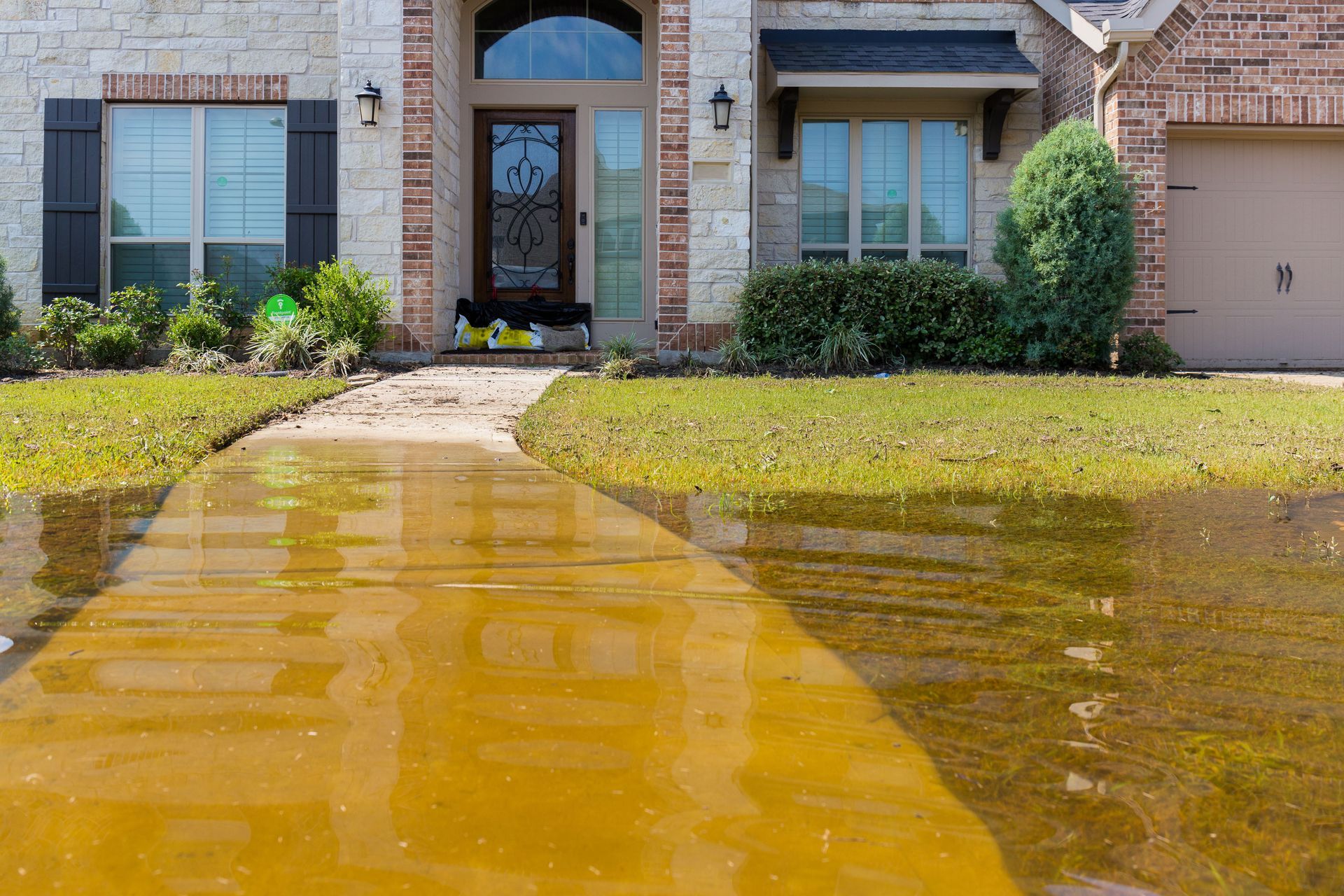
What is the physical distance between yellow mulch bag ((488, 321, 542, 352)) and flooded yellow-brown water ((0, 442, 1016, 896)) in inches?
302

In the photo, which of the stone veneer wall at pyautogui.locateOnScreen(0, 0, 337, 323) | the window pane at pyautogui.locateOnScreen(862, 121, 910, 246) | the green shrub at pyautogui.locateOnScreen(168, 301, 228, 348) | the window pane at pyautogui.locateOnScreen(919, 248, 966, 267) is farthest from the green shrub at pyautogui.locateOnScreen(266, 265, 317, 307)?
the window pane at pyautogui.locateOnScreen(919, 248, 966, 267)

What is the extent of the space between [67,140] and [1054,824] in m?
11.1

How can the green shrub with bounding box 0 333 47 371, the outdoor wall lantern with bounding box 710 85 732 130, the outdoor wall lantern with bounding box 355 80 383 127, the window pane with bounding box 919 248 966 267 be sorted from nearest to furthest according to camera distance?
the green shrub with bounding box 0 333 47 371
the outdoor wall lantern with bounding box 355 80 383 127
the outdoor wall lantern with bounding box 710 85 732 130
the window pane with bounding box 919 248 966 267

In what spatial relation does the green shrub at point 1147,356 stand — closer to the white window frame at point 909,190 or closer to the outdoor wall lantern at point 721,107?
the white window frame at point 909,190

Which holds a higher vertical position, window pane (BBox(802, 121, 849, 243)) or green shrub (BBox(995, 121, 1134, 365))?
window pane (BBox(802, 121, 849, 243))

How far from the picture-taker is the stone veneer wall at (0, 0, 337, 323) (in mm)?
9773

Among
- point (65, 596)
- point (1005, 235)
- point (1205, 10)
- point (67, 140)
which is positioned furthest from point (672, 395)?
point (67, 140)

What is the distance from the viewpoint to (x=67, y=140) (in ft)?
32.4

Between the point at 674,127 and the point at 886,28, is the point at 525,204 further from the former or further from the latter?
the point at 886,28

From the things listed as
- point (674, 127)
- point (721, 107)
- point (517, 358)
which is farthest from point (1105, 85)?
point (517, 358)

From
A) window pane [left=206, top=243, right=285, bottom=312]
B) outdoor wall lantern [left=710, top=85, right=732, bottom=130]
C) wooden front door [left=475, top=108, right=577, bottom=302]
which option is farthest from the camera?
wooden front door [left=475, top=108, right=577, bottom=302]

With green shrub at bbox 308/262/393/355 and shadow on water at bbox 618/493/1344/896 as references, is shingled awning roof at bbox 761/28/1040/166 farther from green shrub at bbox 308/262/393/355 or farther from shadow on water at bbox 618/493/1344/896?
shadow on water at bbox 618/493/1344/896

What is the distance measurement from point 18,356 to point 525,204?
4761 millimetres

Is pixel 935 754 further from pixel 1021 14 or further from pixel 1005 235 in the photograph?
pixel 1021 14
